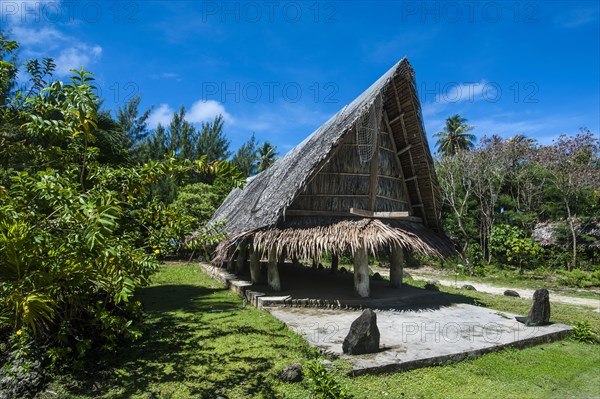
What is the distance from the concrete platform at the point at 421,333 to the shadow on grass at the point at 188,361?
0.76 metres

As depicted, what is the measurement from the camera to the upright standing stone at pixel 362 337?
16.3 ft

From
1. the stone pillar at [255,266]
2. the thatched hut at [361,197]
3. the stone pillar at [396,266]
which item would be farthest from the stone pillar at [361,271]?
the stone pillar at [255,266]

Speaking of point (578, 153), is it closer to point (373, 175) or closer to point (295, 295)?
point (373, 175)

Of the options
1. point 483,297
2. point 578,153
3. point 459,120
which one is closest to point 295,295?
point 483,297

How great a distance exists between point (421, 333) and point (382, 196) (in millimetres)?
3967

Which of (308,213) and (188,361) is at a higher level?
(308,213)

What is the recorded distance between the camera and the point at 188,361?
15.9ft

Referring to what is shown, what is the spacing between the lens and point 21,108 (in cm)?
447

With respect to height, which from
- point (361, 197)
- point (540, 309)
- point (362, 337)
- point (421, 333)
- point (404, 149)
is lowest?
point (421, 333)

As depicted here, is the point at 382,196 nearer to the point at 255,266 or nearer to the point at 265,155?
the point at 255,266

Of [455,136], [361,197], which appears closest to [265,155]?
[455,136]

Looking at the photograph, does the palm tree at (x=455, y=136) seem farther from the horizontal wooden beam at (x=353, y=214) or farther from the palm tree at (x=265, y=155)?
the horizontal wooden beam at (x=353, y=214)

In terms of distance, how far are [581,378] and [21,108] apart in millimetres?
7591

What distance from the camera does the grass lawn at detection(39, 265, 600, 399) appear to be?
13.4ft
